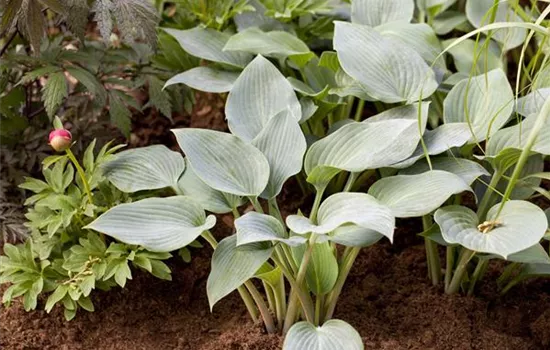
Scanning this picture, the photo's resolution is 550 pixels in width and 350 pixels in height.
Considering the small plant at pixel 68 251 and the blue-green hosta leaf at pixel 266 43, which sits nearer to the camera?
the small plant at pixel 68 251

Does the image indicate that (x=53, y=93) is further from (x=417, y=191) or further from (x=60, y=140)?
(x=417, y=191)

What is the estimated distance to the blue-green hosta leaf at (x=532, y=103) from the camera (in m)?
1.44

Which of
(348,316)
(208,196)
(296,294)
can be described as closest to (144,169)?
(208,196)

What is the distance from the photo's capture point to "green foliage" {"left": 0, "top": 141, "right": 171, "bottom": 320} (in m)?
1.39

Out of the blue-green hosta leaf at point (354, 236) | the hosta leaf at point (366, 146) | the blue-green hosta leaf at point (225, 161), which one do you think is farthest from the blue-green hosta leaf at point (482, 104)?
the blue-green hosta leaf at point (225, 161)

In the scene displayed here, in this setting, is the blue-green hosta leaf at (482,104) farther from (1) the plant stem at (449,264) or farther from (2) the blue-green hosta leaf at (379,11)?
(2) the blue-green hosta leaf at (379,11)

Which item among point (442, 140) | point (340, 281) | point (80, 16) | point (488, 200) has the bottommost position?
point (340, 281)

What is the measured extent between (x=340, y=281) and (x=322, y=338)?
0.52ft

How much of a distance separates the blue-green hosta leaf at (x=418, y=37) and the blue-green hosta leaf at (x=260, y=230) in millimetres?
590

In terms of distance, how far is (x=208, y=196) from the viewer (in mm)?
1361

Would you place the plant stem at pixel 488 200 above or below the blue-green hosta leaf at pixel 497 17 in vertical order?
below

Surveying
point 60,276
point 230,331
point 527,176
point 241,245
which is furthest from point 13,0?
point 527,176

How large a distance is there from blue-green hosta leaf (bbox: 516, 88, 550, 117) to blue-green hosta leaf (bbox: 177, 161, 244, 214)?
0.56m

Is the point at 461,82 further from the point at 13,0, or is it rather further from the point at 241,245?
the point at 13,0
